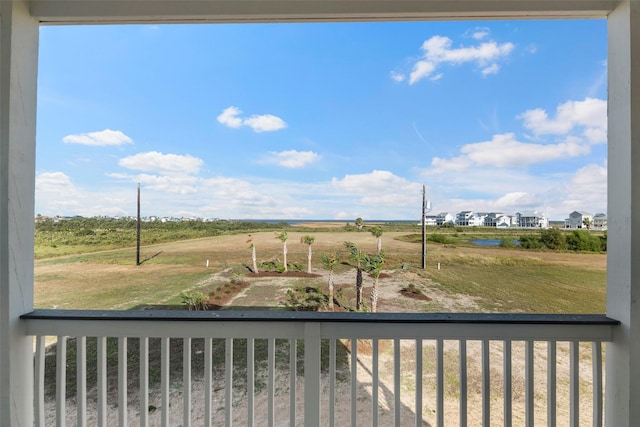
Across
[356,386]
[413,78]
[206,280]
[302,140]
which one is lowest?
[356,386]

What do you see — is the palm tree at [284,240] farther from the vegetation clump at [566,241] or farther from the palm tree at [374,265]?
the vegetation clump at [566,241]

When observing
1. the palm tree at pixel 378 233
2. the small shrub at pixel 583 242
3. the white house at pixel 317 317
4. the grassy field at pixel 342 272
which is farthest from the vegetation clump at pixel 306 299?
the small shrub at pixel 583 242

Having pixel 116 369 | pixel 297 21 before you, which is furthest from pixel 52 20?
pixel 116 369

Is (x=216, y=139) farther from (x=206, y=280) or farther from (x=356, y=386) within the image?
(x=356, y=386)

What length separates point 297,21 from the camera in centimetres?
119

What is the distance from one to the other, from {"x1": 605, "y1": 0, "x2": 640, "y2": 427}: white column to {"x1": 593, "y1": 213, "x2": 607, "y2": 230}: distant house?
0.13 metres

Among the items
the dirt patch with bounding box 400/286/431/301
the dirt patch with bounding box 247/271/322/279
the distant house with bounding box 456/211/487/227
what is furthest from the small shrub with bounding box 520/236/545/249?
the dirt patch with bounding box 247/271/322/279

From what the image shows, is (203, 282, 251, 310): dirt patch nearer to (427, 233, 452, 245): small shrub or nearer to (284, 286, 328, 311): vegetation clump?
(284, 286, 328, 311): vegetation clump

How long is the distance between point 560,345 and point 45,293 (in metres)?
2.49

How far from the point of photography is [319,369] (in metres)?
1.05

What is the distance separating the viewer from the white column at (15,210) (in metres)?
1.03

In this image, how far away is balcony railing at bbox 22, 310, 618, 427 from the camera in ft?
3.45

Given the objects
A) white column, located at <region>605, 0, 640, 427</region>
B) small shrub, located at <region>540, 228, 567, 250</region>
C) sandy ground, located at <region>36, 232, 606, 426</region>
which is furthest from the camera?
small shrub, located at <region>540, 228, 567, 250</region>

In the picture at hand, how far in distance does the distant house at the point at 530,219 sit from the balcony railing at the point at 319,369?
424mm
